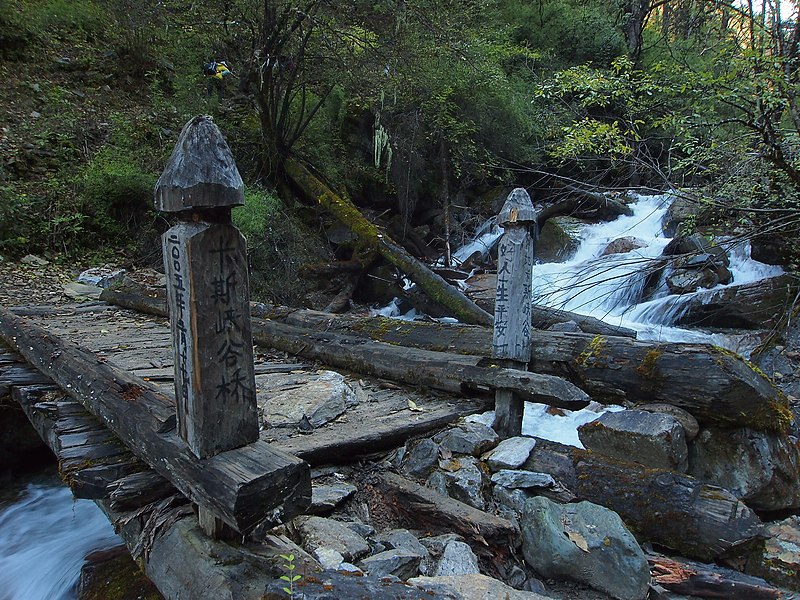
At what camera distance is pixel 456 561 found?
2.62 m

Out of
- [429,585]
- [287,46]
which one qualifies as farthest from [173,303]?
[287,46]

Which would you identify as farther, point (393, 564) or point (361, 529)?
point (361, 529)

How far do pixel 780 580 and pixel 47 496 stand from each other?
20.3 feet

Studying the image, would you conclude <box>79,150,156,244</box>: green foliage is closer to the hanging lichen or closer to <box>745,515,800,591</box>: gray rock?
the hanging lichen

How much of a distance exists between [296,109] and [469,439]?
37.4ft

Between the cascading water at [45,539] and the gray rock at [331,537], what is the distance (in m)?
1.98

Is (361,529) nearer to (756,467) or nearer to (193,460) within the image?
(193,460)

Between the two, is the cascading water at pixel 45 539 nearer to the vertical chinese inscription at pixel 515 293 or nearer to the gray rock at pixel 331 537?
the gray rock at pixel 331 537

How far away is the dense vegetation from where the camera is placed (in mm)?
9867

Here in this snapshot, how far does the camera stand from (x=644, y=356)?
12.8 feet

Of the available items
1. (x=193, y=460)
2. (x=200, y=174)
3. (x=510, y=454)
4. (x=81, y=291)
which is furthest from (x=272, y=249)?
(x=200, y=174)

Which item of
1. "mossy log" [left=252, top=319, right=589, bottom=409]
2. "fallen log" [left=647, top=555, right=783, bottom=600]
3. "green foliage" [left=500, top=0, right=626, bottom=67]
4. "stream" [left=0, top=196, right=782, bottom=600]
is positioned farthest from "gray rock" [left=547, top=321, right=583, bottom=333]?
"green foliage" [left=500, top=0, right=626, bottom=67]

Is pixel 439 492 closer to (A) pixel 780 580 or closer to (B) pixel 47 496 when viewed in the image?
(A) pixel 780 580

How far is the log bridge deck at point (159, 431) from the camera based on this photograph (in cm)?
221
